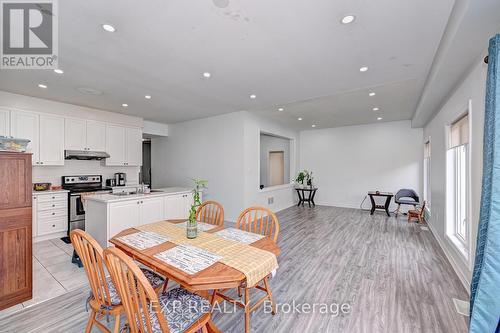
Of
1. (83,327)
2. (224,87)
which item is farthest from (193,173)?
(83,327)

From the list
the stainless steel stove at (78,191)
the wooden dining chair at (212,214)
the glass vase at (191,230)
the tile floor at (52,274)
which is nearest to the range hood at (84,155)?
the stainless steel stove at (78,191)

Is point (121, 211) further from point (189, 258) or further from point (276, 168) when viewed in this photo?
point (276, 168)

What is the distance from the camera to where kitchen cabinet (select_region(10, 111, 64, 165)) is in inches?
152

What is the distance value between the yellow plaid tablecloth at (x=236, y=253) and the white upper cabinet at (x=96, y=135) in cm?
378

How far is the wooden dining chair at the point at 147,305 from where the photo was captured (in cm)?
109

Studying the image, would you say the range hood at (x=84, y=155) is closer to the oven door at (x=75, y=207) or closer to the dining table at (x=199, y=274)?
the oven door at (x=75, y=207)

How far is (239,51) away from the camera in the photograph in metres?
2.38

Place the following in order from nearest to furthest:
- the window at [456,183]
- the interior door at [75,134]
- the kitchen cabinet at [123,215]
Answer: the window at [456,183] < the kitchen cabinet at [123,215] < the interior door at [75,134]

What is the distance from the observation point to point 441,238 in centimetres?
373

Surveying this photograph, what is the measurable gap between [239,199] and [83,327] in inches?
137

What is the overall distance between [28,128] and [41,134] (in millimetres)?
198

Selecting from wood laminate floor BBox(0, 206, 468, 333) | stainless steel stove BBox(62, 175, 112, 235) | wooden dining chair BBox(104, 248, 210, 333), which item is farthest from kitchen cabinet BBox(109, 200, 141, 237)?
wooden dining chair BBox(104, 248, 210, 333)

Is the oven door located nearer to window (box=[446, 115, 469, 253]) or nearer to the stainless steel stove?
the stainless steel stove

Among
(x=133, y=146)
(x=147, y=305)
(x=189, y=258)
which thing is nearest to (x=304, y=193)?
(x=133, y=146)
